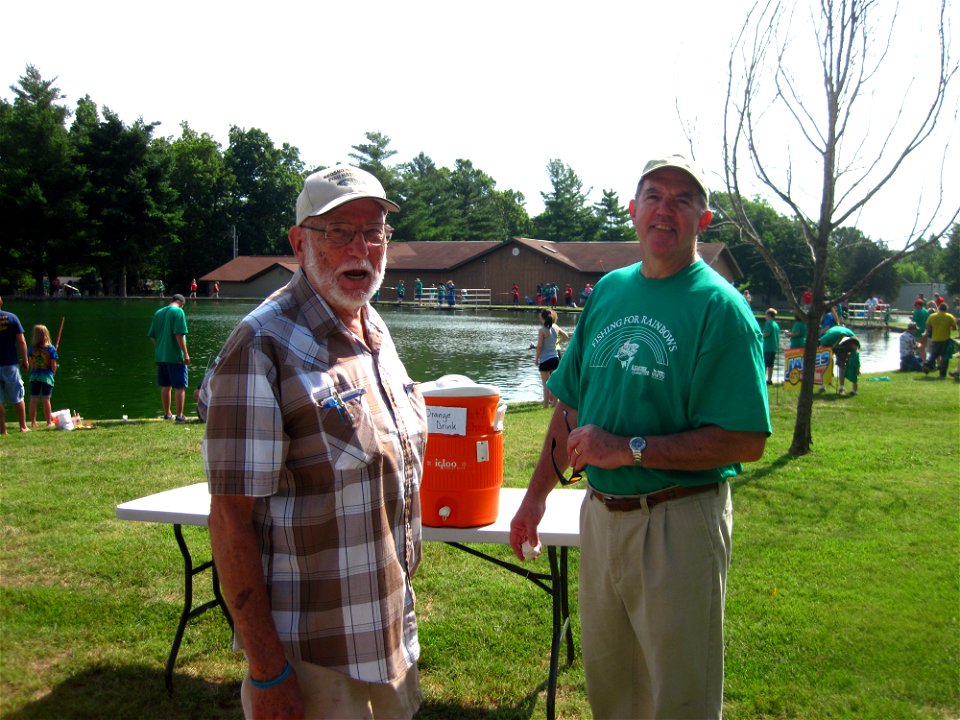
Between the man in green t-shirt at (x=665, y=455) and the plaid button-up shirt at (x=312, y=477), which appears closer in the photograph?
the plaid button-up shirt at (x=312, y=477)

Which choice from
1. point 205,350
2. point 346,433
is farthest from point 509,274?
point 346,433

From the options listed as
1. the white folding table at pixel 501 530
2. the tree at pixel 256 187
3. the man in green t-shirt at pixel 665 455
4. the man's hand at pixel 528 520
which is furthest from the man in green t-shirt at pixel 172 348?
the tree at pixel 256 187

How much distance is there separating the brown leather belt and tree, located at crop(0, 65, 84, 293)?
214 feet

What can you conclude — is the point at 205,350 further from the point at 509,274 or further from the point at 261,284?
the point at 261,284

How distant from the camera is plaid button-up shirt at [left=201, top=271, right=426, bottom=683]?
2184 millimetres

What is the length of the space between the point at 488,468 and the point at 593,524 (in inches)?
Result: 36.8

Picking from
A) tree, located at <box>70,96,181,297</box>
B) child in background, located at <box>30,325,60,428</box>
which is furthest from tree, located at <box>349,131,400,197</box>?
child in background, located at <box>30,325,60,428</box>

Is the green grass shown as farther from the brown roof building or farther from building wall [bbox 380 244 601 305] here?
building wall [bbox 380 244 601 305]

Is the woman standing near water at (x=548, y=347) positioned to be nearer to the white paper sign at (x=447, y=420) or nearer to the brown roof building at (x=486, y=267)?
the white paper sign at (x=447, y=420)

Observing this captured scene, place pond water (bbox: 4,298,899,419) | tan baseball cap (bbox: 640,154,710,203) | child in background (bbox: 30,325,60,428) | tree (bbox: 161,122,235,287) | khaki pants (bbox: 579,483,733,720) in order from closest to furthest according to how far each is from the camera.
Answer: khaki pants (bbox: 579,483,733,720)
tan baseball cap (bbox: 640,154,710,203)
child in background (bbox: 30,325,60,428)
pond water (bbox: 4,298,899,419)
tree (bbox: 161,122,235,287)

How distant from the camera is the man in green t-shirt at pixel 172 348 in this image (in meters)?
13.9

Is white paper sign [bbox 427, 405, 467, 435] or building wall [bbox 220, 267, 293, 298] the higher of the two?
building wall [bbox 220, 267, 293, 298]

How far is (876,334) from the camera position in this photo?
1711 inches

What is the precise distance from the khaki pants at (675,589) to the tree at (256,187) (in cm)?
8327
